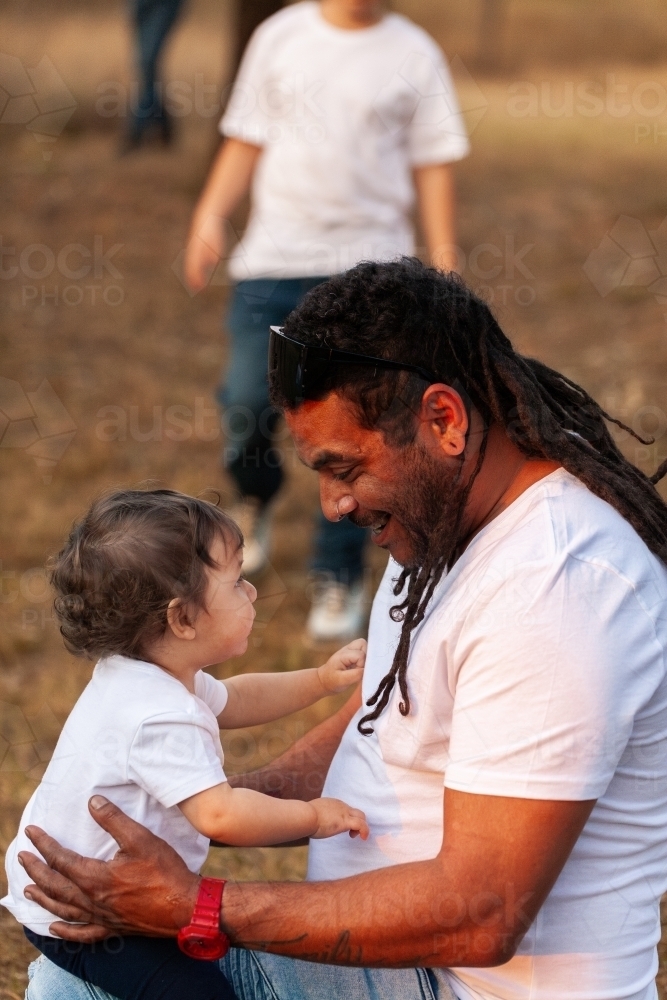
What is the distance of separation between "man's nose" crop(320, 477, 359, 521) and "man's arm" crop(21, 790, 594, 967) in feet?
1.50

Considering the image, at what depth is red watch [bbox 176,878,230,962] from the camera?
64.8 inches

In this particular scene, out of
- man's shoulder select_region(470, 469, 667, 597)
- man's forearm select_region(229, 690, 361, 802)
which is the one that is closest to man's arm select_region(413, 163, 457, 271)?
man's forearm select_region(229, 690, 361, 802)

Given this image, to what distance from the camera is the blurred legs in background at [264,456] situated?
4.00 m

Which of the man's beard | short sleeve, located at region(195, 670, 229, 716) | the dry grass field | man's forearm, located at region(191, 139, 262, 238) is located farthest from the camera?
the dry grass field

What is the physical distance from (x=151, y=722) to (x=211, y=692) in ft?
0.93

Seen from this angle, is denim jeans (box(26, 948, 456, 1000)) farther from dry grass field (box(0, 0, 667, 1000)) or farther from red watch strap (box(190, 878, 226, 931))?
dry grass field (box(0, 0, 667, 1000))

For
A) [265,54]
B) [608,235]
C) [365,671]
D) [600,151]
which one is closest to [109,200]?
[608,235]

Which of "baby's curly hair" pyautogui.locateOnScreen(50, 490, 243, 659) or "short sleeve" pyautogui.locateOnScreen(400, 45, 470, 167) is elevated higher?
"short sleeve" pyautogui.locateOnScreen(400, 45, 470, 167)

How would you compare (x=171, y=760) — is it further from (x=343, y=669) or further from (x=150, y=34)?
(x=150, y=34)

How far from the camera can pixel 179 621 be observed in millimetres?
1828

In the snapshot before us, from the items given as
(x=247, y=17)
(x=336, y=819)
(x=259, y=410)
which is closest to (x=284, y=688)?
(x=336, y=819)

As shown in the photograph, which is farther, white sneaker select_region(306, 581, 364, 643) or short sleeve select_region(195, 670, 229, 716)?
white sneaker select_region(306, 581, 364, 643)

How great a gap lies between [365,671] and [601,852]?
480 mm

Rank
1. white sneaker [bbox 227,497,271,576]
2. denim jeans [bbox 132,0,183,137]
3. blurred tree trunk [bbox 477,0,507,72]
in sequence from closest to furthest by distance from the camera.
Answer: white sneaker [bbox 227,497,271,576] < denim jeans [bbox 132,0,183,137] < blurred tree trunk [bbox 477,0,507,72]
